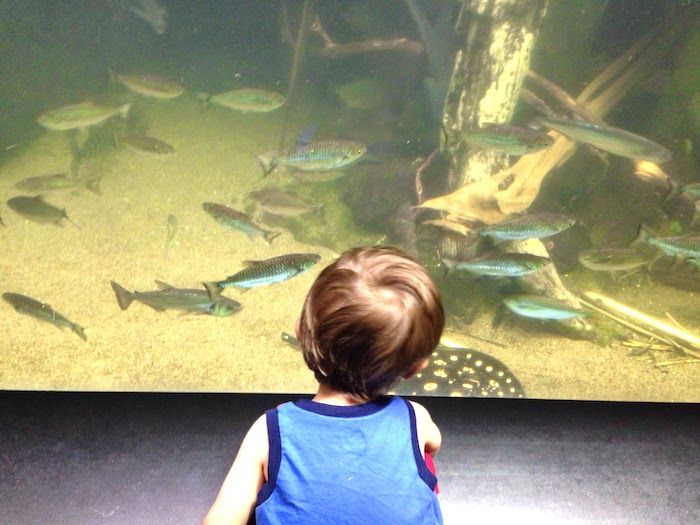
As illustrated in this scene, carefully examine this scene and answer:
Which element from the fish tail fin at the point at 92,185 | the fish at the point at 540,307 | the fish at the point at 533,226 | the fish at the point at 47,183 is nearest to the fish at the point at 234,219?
the fish at the point at 533,226

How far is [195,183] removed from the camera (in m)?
5.96

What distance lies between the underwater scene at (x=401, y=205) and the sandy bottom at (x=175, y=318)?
0.06 ft

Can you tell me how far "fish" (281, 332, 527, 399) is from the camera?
8.74ft

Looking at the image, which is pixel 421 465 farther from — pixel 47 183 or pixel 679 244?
pixel 47 183

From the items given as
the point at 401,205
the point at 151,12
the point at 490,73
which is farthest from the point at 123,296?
the point at 151,12

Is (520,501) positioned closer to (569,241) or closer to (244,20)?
(569,241)

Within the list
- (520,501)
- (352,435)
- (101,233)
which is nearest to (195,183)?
(101,233)

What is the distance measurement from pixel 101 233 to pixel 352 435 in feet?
14.6

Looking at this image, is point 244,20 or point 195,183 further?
point 244,20

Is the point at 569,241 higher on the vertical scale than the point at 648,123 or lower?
lower

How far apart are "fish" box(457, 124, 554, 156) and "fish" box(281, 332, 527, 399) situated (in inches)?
52.2

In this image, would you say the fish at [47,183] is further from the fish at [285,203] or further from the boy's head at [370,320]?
the boy's head at [370,320]

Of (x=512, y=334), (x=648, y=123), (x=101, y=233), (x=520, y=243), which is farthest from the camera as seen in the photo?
(x=648, y=123)

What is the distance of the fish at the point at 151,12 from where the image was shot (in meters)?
6.98
